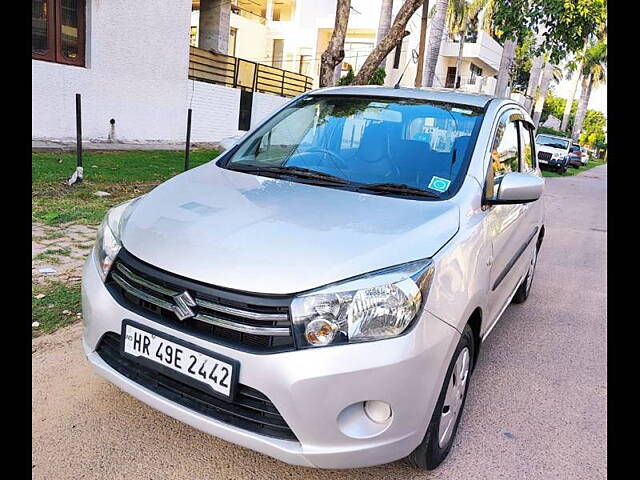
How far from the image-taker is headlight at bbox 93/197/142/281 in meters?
2.29

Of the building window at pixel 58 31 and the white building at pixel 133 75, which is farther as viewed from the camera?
the white building at pixel 133 75

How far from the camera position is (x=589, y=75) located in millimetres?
44062

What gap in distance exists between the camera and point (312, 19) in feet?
94.3

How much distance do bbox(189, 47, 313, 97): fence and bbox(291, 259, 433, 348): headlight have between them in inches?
548

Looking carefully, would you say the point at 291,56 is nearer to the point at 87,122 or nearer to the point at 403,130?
the point at 87,122

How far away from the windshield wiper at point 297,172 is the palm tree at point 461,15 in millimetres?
30981

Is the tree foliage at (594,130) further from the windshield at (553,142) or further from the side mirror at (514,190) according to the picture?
the side mirror at (514,190)

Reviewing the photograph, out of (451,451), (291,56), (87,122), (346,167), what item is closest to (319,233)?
(346,167)

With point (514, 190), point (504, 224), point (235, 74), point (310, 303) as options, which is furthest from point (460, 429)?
point (235, 74)

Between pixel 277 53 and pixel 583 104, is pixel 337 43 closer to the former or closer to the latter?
pixel 277 53

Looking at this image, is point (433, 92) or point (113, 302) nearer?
point (113, 302)

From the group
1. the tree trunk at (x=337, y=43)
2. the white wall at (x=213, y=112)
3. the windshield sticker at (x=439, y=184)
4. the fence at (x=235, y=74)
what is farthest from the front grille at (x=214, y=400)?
the fence at (x=235, y=74)

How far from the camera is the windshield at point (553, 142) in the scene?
2585cm
